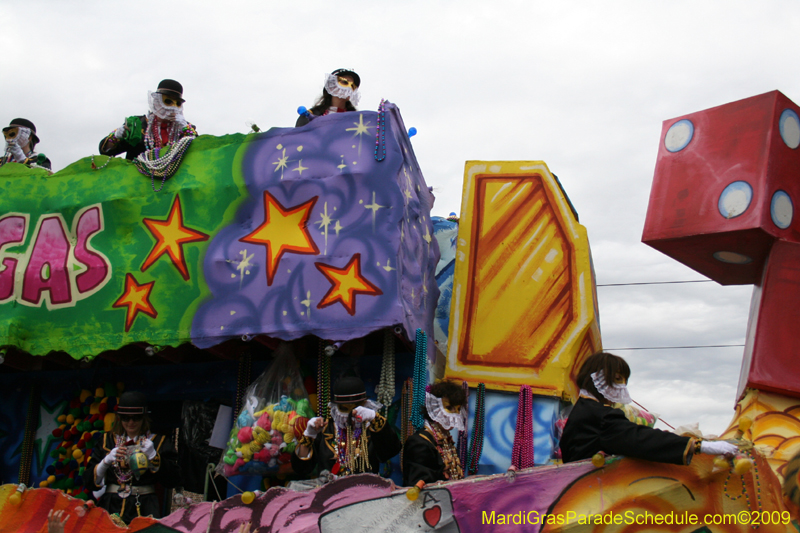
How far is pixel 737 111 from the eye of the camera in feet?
20.3

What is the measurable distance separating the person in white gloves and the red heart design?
2.91ft

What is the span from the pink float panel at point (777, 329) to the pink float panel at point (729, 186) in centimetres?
24

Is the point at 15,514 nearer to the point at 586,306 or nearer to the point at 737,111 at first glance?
the point at 586,306

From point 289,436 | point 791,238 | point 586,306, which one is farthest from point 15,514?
point 791,238

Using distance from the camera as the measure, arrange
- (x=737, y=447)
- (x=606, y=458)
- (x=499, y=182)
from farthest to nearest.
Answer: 1. (x=499, y=182)
2. (x=606, y=458)
3. (x=737, y=447)

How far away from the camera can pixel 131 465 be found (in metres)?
5.68

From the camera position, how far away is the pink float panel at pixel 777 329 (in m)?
5.48

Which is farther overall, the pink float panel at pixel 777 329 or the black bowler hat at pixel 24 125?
the black bowler hat at pixel 24 125

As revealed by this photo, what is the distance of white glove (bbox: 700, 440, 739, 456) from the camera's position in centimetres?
381

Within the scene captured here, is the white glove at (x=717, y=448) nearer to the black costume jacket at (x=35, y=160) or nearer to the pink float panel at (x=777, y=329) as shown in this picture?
the pink float panel at (x=777, y=329)

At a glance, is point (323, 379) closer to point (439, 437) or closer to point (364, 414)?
point (364, 414)

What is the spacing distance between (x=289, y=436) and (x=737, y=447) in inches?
123

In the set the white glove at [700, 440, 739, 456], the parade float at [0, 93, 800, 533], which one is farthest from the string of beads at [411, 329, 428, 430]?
the white glove at [700, 440, 739, 456]

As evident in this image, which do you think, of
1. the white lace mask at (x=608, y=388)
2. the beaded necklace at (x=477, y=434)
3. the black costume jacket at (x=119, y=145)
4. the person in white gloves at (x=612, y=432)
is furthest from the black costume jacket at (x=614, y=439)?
the black costume jacket at (x=119, y=145)
